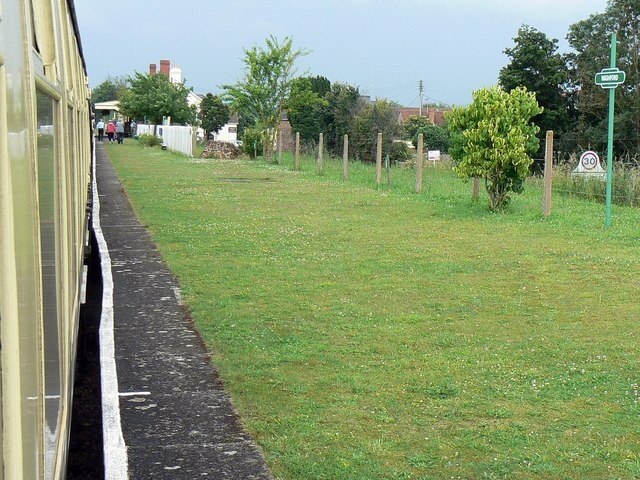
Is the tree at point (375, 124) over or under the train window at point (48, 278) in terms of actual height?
over

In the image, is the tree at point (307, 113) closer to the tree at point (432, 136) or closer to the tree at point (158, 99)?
the tree at point (432, 136)

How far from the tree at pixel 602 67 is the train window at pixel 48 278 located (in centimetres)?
3486

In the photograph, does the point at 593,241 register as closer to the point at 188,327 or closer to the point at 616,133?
the point at 188,327

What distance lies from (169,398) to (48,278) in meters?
3.56

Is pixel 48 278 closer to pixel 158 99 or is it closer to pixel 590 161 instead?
pixel 590 161

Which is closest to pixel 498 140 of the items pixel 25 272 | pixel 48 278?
pixel 48 278

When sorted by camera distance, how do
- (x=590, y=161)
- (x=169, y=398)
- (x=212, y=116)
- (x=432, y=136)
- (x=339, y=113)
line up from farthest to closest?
(x=212, y=116) < (x=432, y=136) < (x=339, y=113) < (x=590, y=161) < (x=169, y=398)

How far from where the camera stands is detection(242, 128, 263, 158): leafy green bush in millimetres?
40750

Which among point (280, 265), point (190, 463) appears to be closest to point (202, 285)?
point (280, 265)

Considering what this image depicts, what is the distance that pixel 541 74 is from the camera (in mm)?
40719

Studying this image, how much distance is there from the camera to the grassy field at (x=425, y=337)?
17.0ft

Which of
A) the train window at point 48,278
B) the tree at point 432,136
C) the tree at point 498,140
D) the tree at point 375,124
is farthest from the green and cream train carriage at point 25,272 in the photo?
the tree at point 432,136

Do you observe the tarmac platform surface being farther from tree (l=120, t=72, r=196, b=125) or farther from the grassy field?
tree (l=120, t=72, r=196, b=125)

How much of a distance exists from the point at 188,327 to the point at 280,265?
343 centimetres
